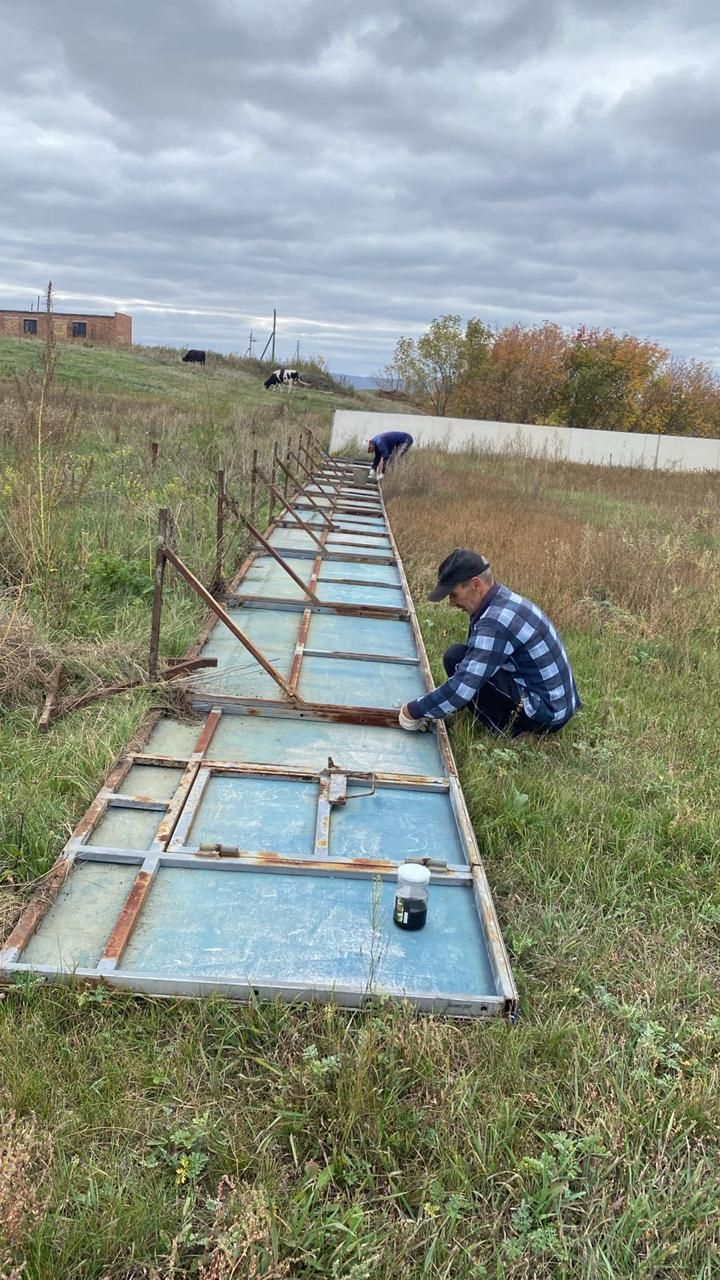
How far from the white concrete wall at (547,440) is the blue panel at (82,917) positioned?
17.3 metres

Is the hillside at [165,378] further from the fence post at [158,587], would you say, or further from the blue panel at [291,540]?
the fence post at [158,587]

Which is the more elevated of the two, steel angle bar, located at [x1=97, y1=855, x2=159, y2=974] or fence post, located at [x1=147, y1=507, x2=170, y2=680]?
fence post, located at [x1=147, y1=507, x2=170, y2=680]

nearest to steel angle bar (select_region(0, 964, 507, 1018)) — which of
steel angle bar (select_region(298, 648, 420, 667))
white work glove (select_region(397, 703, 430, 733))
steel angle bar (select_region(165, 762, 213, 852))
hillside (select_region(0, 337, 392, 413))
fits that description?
steel angle bar (select_region(165, 762, 213, 852))

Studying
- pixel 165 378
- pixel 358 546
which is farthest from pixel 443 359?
pixel 358 546

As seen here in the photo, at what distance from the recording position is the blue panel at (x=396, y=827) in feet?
8.96

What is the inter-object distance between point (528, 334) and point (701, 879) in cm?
3624

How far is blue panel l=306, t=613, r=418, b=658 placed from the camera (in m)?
4.87

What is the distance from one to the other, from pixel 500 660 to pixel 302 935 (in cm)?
155

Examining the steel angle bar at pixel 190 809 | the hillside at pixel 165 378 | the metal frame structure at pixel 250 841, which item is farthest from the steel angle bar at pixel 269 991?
the hillside at pixel 165 378

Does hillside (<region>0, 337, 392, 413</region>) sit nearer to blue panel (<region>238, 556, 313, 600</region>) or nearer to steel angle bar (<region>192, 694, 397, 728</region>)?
blue panel (<region>238, 556, 313, 600</region>)

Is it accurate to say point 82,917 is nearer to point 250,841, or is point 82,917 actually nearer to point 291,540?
point 250,841

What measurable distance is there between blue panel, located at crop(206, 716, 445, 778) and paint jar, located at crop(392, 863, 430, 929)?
98cm

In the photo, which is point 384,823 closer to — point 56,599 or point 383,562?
point 56,599

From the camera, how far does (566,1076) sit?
192cm
